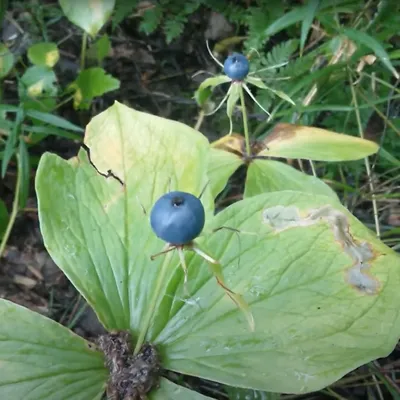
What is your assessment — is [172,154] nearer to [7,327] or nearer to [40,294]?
[7,327]

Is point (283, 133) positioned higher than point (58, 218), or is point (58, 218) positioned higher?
point (283, 133)

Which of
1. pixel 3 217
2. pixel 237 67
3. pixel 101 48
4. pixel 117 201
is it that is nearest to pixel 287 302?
pixel 117 201

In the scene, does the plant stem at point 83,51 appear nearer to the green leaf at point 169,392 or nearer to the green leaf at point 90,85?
the green leaf at point 90,85

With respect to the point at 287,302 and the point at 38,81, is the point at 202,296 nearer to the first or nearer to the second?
the point at 287,302

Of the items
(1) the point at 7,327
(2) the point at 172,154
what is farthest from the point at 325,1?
(1) the point at 7,327

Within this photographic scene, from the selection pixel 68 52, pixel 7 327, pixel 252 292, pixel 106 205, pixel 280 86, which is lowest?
pixel 7 327

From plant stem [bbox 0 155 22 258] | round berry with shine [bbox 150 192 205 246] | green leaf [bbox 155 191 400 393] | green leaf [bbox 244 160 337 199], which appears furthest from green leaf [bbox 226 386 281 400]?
plant stem [bbox 0 155 22 258]
